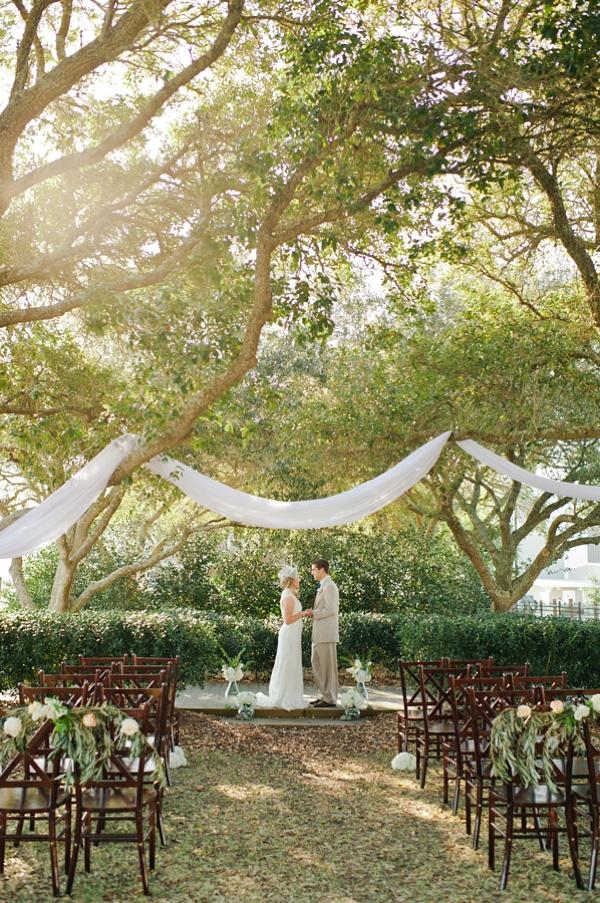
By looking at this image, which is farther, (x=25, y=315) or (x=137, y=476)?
(x=137, y=476)

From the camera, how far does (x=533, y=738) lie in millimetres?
4988

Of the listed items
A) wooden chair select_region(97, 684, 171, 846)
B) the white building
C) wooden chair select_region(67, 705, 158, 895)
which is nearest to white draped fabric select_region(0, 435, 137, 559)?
wooden chair select_region(97, 684, 171, 846)

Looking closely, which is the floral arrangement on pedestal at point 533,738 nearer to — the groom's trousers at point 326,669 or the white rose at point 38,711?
the white rose at point 38,711

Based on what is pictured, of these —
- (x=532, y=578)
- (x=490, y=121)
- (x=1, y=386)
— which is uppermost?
(x=490, y=121)

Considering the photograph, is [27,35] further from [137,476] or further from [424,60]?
[137,476]

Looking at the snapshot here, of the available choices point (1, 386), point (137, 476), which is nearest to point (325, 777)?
point (137, 476)

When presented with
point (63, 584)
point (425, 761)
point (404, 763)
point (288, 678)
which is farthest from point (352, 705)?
point (63, 584)

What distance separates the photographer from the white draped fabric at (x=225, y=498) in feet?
23.8

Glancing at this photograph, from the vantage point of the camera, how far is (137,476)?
867 cm

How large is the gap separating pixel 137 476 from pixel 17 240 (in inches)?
105

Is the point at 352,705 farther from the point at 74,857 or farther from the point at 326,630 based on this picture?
the point at 74,857

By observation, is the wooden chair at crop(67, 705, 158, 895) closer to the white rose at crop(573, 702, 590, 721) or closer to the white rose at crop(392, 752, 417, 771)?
the white rose at crop(573, 702, 590, 721)

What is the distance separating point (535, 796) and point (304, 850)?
4.61ft

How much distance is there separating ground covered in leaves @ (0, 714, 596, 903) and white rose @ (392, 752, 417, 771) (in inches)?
3.8
